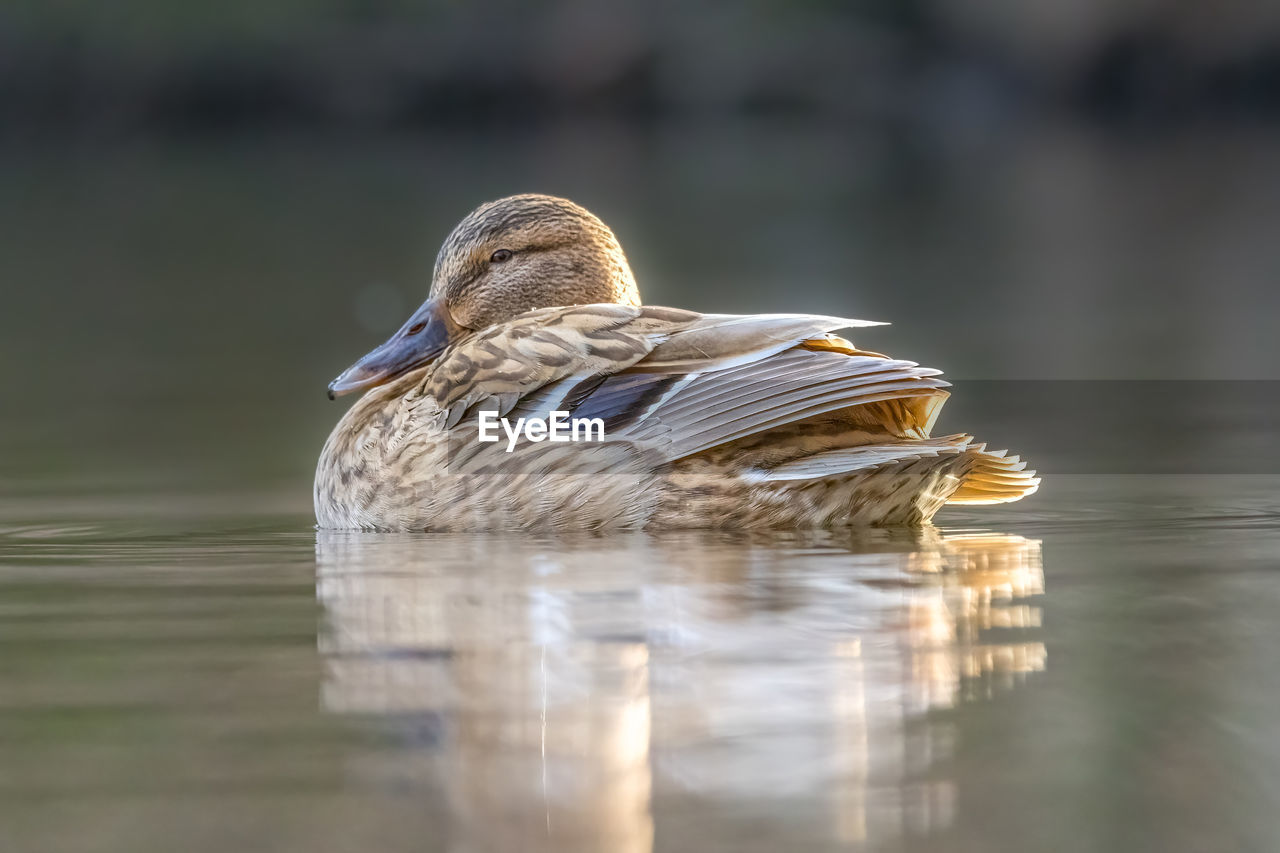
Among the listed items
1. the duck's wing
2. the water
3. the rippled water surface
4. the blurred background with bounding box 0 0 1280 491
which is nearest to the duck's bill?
the water

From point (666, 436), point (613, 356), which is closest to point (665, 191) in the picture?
point (613, 356)

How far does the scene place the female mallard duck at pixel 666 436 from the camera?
4.98 m

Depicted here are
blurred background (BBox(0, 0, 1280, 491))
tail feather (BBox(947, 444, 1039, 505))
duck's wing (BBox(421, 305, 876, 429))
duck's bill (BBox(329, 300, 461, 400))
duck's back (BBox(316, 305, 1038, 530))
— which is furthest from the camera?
blurred background (BBox(0, 0, 1280, 491))

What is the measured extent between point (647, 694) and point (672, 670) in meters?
0.18

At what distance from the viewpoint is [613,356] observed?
517cm

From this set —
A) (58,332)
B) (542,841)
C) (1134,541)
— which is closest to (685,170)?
(58,332)

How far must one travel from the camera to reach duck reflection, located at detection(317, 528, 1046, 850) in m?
2.69

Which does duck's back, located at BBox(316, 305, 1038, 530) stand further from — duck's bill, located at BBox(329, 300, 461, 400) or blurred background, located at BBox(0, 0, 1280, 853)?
duck's bill, located at BBox(329, 300, 461, 400)

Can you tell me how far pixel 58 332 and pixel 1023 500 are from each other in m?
7.33

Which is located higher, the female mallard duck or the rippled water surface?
the female mallard duck

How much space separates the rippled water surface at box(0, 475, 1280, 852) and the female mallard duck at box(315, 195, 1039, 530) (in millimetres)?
160

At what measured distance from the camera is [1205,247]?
16.5 meters

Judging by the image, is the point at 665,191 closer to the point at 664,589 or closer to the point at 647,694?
the point at 664,589

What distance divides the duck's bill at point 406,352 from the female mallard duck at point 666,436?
48 centimetres
